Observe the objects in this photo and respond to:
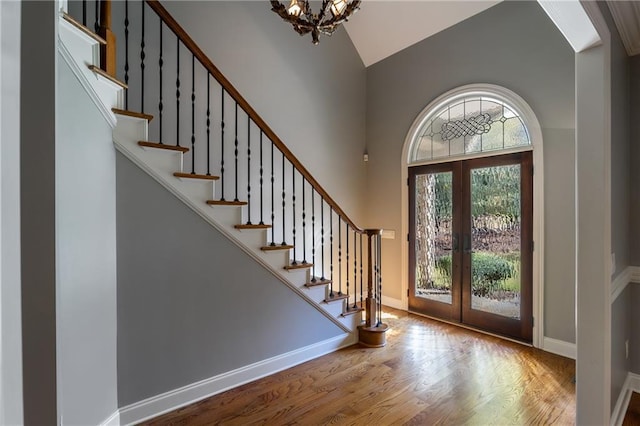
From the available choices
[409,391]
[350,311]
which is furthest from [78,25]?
[409,391]

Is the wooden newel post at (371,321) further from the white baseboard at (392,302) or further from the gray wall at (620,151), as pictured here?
the gray wall at (620,151)

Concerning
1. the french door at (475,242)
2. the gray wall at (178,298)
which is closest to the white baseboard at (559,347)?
the french door at (475,242)

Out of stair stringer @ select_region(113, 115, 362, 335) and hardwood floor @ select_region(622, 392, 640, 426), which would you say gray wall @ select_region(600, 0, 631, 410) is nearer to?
hardwood floor @ select_region(622, 392, 640, 426)

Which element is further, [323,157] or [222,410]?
[323,157]

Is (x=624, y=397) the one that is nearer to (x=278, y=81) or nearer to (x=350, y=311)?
(x=350, y=311)

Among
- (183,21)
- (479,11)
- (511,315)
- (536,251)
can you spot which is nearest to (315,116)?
(183,21)

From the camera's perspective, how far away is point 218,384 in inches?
90.9

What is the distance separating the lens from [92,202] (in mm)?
1640

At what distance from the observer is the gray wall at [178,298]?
1.93m

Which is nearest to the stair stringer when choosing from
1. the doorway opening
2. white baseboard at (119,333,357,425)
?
white baseboard at (119,333,357,425)

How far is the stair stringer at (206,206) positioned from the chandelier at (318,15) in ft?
4.13

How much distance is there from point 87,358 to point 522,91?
4.36 meters

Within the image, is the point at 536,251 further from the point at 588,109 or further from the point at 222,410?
the point at 222,410

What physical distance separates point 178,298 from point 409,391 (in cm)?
190
